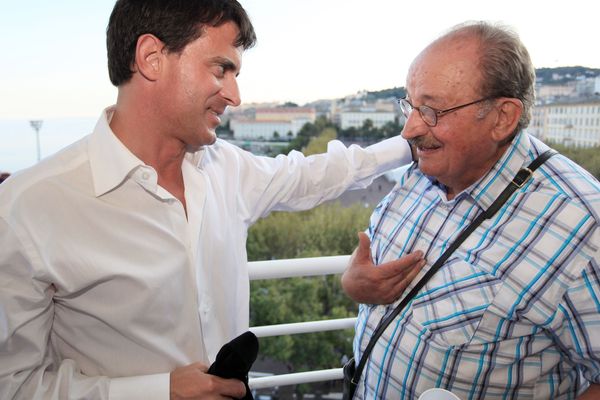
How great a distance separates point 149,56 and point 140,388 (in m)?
0.77

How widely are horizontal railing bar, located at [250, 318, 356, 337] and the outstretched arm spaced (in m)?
0.43

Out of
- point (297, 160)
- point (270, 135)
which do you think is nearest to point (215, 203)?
point (297, 160)

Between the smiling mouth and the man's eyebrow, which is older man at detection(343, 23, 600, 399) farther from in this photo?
the man's eyebrow

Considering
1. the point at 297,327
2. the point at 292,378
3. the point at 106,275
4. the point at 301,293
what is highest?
the point at 106,275

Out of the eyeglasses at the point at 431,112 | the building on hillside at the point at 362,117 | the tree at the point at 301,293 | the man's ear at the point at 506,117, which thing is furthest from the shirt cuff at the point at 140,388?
the tree at the point at 301,293

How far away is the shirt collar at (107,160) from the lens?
1.03 m

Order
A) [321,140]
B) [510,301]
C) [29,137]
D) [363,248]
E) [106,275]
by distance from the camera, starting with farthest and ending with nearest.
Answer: [321,140], [29,137], [363,248], [510,301], [106,275]

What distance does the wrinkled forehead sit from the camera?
3.95ft

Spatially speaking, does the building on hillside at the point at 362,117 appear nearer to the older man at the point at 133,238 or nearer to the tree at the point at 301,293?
the older man at the point at 133,238

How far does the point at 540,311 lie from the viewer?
1.08 m

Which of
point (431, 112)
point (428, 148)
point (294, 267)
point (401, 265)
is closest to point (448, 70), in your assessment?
point (431, 112)

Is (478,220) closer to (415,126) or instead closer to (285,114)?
(415,126)

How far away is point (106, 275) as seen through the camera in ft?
3.27

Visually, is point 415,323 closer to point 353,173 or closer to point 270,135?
point 353,173
